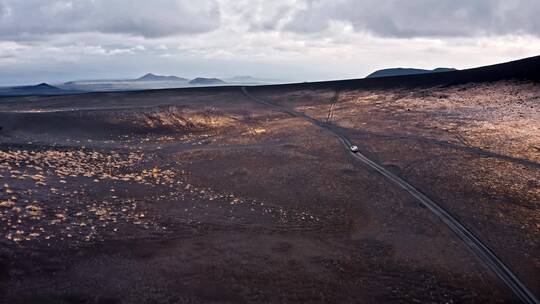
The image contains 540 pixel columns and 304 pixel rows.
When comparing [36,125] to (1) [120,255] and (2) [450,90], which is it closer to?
(1) [120,255]

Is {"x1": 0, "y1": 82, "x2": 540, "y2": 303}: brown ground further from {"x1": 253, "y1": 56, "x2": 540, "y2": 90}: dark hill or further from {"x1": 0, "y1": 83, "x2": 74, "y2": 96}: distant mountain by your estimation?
{"x1": 0, "y1": 83, "x2": 74, "y2": 96}: distant mountain

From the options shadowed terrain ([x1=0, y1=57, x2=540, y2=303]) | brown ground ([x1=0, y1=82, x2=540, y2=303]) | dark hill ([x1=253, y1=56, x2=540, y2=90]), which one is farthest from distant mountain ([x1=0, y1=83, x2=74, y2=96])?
brown ground ([x1=0, y1=82, x2=540, y2=303])

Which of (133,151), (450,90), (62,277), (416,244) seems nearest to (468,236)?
(416,244)

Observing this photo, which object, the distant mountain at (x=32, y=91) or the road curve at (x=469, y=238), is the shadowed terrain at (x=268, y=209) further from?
the distant mountain at (x=32, y=91)

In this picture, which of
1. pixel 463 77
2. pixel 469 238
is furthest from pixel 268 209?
pixel 463 77

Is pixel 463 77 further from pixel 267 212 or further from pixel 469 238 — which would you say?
pixel 267 212

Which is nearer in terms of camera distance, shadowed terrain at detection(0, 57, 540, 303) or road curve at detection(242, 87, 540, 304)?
road curve at detection(242, 87, 540, 304)

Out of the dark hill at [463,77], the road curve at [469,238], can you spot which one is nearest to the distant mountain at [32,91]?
the dark hill at [463,77]
